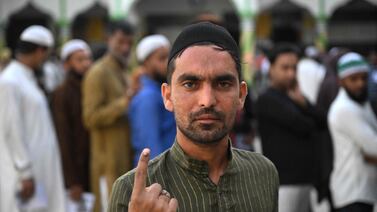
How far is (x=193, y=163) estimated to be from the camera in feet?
6.87

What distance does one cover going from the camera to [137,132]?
17.3ft

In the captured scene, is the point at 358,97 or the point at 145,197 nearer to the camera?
the point at 145,197

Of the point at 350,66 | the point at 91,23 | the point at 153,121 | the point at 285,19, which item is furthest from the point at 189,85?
the point at 91,23

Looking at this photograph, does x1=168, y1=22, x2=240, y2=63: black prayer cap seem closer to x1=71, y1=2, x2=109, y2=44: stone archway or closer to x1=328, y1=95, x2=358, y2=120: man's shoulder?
x1=328, y1=95, x2=358, y2=120: man's shoulder

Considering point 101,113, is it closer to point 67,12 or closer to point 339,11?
point 67,12

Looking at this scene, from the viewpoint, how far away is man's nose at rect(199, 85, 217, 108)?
2008 millimetres

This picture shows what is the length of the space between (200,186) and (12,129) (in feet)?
10.8

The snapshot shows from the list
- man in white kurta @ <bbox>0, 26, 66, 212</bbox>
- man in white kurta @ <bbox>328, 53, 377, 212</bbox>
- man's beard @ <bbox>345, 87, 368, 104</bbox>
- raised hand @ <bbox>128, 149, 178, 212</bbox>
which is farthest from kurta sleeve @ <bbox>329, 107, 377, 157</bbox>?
raised hand @ <bbox>128, 149, 178, 212</bbox>

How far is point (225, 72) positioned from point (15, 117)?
3381mm

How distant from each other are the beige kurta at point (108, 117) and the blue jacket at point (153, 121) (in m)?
0.53

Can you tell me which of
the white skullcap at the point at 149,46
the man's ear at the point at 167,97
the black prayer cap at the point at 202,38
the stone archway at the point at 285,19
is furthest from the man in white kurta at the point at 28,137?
the stone archway at the point at 285,19

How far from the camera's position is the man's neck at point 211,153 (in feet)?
6.86

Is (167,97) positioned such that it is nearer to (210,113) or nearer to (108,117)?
(210,113)

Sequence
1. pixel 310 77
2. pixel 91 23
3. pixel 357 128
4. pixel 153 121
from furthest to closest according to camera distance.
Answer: pixel 91 23, pixel 310 77, pixel 153 121, pixel 357 128
